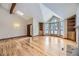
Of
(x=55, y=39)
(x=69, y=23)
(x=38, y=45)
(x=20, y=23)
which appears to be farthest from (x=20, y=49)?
(x=69, y=23)

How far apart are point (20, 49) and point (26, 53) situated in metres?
0.15

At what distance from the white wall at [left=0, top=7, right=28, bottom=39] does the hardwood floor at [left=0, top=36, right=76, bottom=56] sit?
0.13 metres

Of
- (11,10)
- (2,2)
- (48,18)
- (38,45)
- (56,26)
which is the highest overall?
(2,2)

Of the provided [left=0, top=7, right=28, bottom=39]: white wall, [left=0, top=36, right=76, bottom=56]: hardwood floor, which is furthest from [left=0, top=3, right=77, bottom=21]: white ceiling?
[left=0, top=36, right=76, bottom=56]: hardwood floor

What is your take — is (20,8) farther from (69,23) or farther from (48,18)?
(69,23)

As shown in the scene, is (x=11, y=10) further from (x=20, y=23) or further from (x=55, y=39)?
(x=55, y=39)

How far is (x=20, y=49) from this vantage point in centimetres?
244

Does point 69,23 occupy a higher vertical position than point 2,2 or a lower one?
lower

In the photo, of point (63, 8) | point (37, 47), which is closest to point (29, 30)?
point (37, 47)

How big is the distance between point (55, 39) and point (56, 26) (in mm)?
272

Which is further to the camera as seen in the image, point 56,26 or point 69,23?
point 56,26

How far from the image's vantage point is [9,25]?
2527 mm

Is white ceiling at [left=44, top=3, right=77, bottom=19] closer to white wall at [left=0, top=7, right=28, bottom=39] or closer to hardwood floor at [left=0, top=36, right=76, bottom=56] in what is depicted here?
hardwood floor at [left=0, top=36, right=76, bottom=56]

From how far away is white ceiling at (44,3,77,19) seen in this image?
2.38 metres
